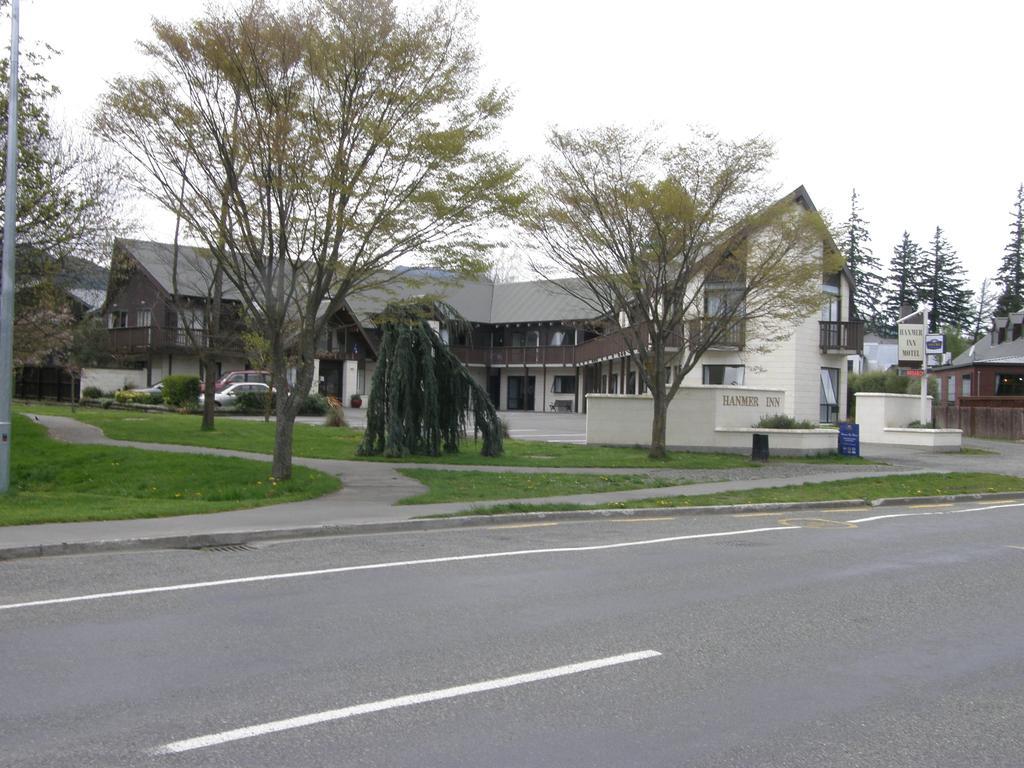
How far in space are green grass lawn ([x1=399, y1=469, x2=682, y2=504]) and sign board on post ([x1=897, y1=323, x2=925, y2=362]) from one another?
19437 mm

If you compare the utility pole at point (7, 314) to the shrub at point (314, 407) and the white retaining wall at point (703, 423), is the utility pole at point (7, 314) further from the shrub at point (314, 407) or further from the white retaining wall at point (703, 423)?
the shrub at point (314, 407)

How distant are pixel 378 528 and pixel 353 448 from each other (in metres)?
12.4

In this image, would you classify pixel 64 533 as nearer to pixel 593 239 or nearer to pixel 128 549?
pixel 128 549

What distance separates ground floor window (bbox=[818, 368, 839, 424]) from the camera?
140ft

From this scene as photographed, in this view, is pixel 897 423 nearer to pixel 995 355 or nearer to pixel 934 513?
pixel 934 513

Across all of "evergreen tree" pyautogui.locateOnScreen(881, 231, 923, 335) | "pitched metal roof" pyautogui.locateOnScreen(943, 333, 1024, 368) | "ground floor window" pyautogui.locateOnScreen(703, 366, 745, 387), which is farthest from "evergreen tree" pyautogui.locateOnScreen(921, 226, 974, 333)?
"ground floor window" pyautogui.locateOnScreen(703, 366, 745, 387)

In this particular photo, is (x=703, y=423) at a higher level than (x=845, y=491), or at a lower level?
higher

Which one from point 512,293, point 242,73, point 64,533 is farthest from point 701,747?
point 512,293

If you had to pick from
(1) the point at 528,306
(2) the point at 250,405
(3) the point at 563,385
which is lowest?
Result: (2) the point at 250,405

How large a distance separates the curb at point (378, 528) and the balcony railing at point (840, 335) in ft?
77.3

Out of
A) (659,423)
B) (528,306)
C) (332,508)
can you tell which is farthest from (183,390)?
(332,508)

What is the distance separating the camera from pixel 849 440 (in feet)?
93.0

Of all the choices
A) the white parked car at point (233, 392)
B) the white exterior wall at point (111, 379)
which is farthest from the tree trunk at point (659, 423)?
the white exterior wall at point (111, 379)

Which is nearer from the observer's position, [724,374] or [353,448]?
[353,448]
